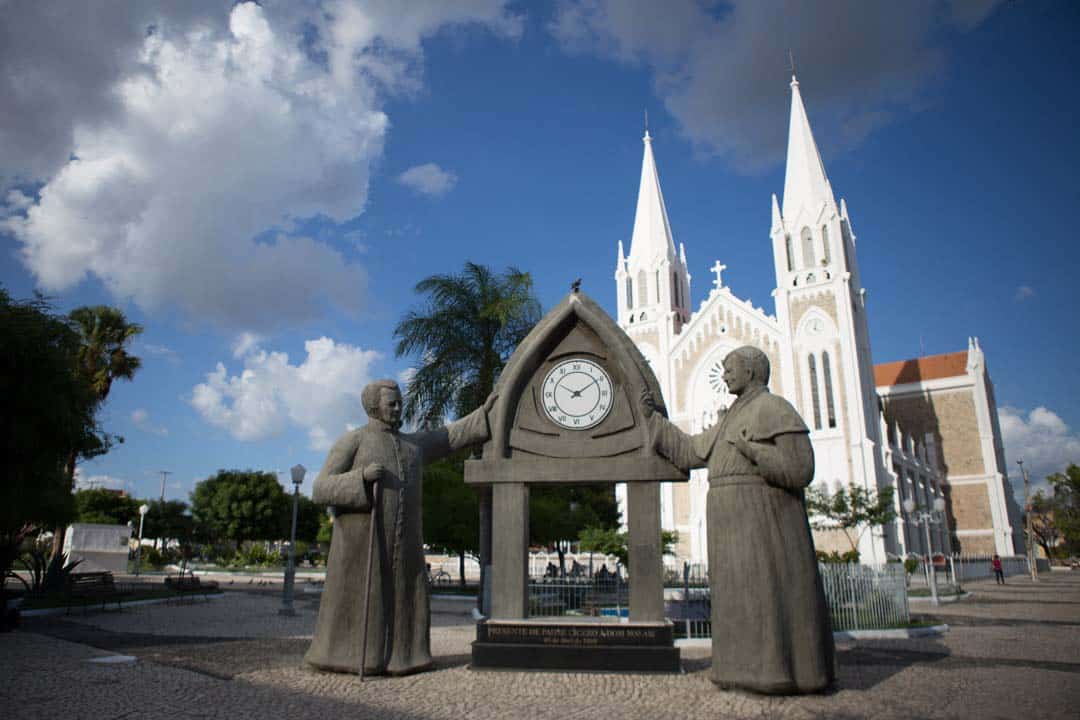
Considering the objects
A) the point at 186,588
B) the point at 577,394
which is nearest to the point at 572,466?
the point at 577,394

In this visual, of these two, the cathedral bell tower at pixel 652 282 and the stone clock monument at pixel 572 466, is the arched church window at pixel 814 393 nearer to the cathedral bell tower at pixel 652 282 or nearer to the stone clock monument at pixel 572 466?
the cathedral bell tower at pixel 652 282

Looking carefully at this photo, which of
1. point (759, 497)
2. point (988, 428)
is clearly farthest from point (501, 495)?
point (988, 428)

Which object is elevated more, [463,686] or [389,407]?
[389,407]

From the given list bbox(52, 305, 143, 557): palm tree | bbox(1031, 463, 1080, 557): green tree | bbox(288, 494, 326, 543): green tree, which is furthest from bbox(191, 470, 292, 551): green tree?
bbox(1031, 463, 1080, 557): green tree

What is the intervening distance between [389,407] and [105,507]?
170 ft

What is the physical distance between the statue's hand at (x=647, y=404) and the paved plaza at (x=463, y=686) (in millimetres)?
2922

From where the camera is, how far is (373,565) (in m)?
7.07

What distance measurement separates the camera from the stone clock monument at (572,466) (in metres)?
7.43

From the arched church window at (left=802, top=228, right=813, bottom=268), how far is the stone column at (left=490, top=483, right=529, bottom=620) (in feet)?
144

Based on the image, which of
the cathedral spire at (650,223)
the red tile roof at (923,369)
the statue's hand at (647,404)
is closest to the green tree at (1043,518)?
the red tile roof at (923,369)

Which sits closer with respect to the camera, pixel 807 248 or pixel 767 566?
pixel 767 566

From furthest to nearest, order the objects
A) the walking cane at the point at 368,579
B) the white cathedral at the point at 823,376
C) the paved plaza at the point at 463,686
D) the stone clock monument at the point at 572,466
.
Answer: the white cathedral at the point at 823,376 → the stone clock monument at the point at 572,466 → the walking cane at the point at 368,579 → the paved plaza at the point at 463,686

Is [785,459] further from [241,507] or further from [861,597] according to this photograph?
[241,507]

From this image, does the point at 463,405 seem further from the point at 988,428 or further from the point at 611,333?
the point at 988,428
